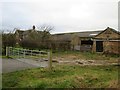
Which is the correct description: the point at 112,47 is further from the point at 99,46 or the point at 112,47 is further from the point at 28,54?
the point at 28,54

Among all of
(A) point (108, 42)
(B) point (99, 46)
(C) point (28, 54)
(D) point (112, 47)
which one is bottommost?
(C) point (28, 54)

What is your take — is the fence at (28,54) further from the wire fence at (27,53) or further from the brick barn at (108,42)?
the brick barn at (108,42)

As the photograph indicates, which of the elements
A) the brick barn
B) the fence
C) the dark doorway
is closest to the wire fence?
the fence

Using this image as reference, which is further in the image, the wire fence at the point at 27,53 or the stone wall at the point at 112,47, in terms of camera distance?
the stone wall at the point at 112,47

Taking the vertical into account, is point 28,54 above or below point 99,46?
below

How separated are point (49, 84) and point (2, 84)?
195cm

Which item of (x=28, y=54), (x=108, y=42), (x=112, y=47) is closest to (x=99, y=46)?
(x=108, y=42)

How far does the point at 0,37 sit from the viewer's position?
98.9ft

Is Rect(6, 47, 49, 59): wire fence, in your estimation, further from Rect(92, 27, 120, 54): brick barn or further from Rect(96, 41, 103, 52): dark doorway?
Rect(96, 41, 103, 52): dark doorway

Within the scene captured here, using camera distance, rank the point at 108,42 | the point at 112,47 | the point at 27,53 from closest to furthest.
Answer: the point at 27,53, the point at 112,47, the point at 108,42

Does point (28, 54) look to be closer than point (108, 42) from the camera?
Yes

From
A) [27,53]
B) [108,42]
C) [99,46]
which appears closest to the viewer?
[27,53]

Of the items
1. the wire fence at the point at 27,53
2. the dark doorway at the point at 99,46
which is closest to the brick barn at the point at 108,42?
the dark doorway at the point at 99,46

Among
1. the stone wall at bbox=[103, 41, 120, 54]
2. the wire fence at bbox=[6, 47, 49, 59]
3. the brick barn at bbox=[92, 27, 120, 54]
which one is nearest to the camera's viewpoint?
the wire fence at bbox=[6, 47, 49, 59]
